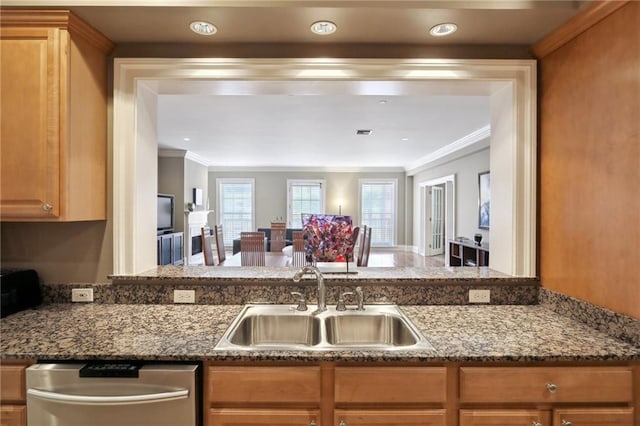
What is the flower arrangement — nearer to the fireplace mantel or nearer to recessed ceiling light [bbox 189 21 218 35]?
recessed ceiling light [bbox 189 21 218 35]

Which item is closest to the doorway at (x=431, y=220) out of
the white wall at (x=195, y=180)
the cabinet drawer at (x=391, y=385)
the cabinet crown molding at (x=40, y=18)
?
the white wall at (x=195, y=180)

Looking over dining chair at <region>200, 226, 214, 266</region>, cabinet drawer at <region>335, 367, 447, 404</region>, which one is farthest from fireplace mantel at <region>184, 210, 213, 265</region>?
cabinet drawer at <region>335, 367, 447, 404</region>

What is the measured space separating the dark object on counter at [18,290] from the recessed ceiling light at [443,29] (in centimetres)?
248

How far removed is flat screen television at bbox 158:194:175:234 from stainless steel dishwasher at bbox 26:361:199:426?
504cm

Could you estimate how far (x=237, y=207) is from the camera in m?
9.91

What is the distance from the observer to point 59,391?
123 centimetres

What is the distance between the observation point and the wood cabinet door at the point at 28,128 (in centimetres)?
153

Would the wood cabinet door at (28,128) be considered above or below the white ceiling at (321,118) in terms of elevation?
below

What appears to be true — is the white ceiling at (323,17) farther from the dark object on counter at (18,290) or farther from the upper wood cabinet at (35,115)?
the dark object on counter at (18,290)

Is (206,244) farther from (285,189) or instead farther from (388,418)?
(285,189)

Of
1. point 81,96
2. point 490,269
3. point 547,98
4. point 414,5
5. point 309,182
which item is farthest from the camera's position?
point 309,182

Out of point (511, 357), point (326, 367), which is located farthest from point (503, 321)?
point (326, 367)

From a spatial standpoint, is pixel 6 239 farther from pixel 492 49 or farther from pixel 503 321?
pixel 492 49

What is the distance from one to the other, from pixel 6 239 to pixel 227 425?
165 cm
